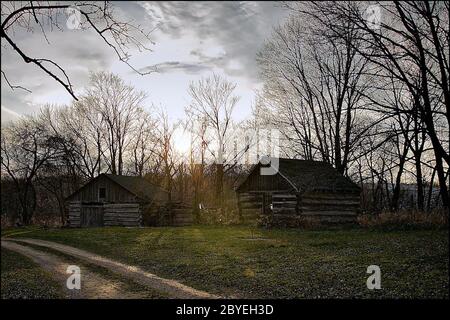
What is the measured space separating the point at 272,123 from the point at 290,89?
330 cm

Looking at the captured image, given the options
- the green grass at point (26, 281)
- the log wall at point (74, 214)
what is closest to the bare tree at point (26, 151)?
the log wall at point (74, 214)

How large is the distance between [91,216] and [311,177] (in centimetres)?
2362

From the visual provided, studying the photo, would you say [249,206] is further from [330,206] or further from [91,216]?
[91,216]

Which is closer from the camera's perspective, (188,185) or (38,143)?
(38,143)

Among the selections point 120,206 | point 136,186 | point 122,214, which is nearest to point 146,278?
point 122,214

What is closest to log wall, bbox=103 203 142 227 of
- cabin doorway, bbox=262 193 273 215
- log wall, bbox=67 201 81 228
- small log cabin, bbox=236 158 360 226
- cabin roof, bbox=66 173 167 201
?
cabin roof, bbox=66 173 167 201

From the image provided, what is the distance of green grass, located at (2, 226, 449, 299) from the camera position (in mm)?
11023

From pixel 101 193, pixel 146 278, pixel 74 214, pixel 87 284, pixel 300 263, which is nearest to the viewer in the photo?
pixel 87 284

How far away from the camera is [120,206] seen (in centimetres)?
4028

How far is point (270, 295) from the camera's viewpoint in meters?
11.0

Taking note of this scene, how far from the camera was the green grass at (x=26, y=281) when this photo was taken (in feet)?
40.5

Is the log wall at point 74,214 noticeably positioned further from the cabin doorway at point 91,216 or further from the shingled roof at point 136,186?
the shingled roof at point 136,186
